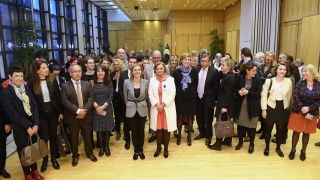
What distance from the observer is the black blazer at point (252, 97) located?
12.8ft

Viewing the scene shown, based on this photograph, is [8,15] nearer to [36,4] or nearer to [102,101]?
[36,4]

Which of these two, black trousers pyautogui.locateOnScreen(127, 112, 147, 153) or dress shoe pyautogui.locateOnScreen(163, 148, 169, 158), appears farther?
dress shoe pyautogui.locateOnScreen(163, 148, 169, 158)

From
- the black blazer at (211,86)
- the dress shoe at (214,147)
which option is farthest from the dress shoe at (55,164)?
the black blazer at (211,86)

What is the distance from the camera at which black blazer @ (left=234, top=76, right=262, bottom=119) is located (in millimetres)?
3887

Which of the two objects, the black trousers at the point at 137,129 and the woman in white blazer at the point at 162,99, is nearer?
the woman in white blazer at the point at 162,99

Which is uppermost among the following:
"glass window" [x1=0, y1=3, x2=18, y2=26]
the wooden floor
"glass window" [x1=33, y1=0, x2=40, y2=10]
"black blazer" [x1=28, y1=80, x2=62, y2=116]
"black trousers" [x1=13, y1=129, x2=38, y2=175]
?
"glass window" [x1=33, y1=0, x2=40, y2=10]

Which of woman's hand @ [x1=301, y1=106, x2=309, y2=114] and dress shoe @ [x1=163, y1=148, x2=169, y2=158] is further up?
woman's hand @ [x1=301, y1=106, x2=309, y2=114]

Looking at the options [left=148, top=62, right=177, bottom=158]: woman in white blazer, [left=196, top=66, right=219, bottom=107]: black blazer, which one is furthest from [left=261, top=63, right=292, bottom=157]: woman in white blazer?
[left=148, top=62, right=177, bottom=158]: woman in white blazer

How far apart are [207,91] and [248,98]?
0.72m

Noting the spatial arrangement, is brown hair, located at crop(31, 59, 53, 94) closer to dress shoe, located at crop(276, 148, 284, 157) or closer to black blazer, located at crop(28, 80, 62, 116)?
black blazer, located at crop(28, 80, 62, 116)

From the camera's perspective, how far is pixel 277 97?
12.5 ft

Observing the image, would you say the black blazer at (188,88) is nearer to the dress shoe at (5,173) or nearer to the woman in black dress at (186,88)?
the woman in black dress at (186,88)

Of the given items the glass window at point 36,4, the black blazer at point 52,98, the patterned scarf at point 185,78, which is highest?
the glass window at point 36,4

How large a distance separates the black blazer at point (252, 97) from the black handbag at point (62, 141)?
299cm
